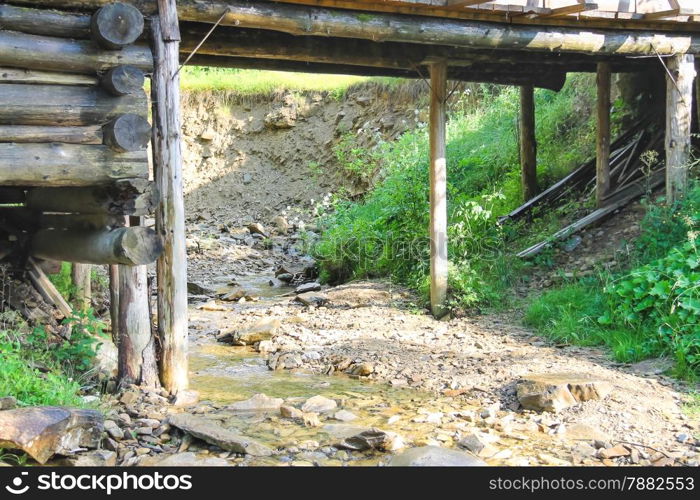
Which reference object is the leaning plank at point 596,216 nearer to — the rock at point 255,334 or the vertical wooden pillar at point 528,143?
the vertical wooden pillar at point 528,143

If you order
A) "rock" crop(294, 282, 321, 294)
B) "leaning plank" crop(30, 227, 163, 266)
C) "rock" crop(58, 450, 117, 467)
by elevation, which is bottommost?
"rock" crop(294, 282, 321, 294)

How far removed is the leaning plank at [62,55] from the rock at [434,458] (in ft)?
12.2

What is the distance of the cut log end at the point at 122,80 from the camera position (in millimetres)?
5578

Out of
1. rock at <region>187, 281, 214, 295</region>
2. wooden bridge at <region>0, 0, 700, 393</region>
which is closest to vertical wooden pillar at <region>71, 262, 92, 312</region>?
wooden bridge at <region>0, 0, 700, 393</region>

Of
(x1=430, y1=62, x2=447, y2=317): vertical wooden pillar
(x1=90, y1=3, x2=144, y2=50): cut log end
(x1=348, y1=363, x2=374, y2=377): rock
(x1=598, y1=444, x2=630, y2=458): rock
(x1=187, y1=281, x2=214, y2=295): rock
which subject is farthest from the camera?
(x1=187, y1=281, x2=214, y2=295): rock

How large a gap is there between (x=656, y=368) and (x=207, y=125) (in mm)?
17551

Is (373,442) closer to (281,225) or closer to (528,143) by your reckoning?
(528,143)

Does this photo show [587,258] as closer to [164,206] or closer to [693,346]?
[693,346]

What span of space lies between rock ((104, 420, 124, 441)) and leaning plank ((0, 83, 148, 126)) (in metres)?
2.37

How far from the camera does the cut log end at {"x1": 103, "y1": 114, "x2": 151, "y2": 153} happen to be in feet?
18.1

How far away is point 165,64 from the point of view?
237 inches

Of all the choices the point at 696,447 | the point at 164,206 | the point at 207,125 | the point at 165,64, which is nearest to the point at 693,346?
the point at 696,447

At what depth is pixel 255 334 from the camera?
8500 millimetres

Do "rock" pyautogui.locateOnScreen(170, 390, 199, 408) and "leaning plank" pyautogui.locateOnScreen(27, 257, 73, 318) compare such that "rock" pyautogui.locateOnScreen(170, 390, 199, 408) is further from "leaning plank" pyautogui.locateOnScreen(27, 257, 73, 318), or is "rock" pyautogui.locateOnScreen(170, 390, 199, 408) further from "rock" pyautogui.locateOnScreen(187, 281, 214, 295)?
"rock" pyautogui.locateOnScreen(187, 281, 214, 295)
